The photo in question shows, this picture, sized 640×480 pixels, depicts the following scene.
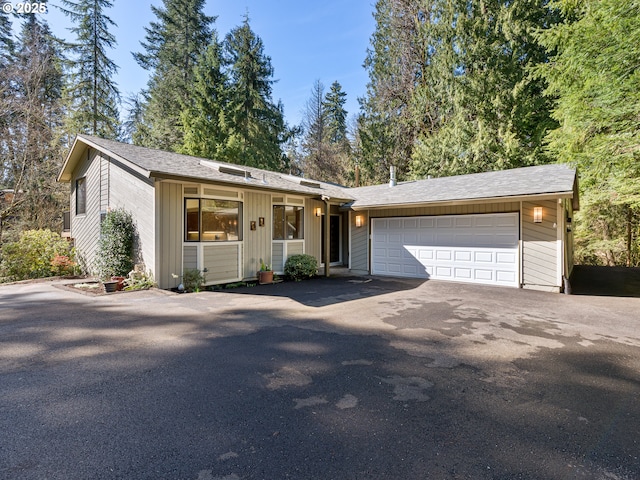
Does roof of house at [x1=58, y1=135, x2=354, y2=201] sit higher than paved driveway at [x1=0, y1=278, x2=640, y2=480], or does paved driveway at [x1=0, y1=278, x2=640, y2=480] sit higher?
roof of house at [x1=58, y1=135, x2=354, y2=201]

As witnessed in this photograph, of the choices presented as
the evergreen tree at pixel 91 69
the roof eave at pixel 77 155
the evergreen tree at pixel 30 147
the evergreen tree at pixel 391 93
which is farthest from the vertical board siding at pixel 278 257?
the evergreen tree at pixel 91 69

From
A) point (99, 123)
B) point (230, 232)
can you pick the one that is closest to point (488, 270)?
point (230, 232)

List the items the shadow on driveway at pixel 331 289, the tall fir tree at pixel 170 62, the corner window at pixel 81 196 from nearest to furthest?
the shadow on driveway at pixel 331 289
the corner window at pixel 81 196
the tall fir tree at pixel 170 62

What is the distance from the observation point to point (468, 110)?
1587 centimetres

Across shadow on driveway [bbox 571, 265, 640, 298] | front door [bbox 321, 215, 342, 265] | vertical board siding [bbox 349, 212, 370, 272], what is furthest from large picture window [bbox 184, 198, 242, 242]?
shadow on driveway [bbox 571, 265, 640, 298]

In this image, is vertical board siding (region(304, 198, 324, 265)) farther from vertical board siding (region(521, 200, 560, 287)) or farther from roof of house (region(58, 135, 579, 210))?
vertical board siding (region(521, 200, 560, 287))

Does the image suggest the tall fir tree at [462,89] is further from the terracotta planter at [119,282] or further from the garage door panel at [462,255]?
the terracotta planter at [119,282]

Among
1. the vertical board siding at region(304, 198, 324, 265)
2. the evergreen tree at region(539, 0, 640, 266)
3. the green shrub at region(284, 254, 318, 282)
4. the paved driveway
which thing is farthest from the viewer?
the vertical board siding at region(304, 198, 324, 265)

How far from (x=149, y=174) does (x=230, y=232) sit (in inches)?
103

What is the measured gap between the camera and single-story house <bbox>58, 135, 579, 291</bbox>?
318 inches
